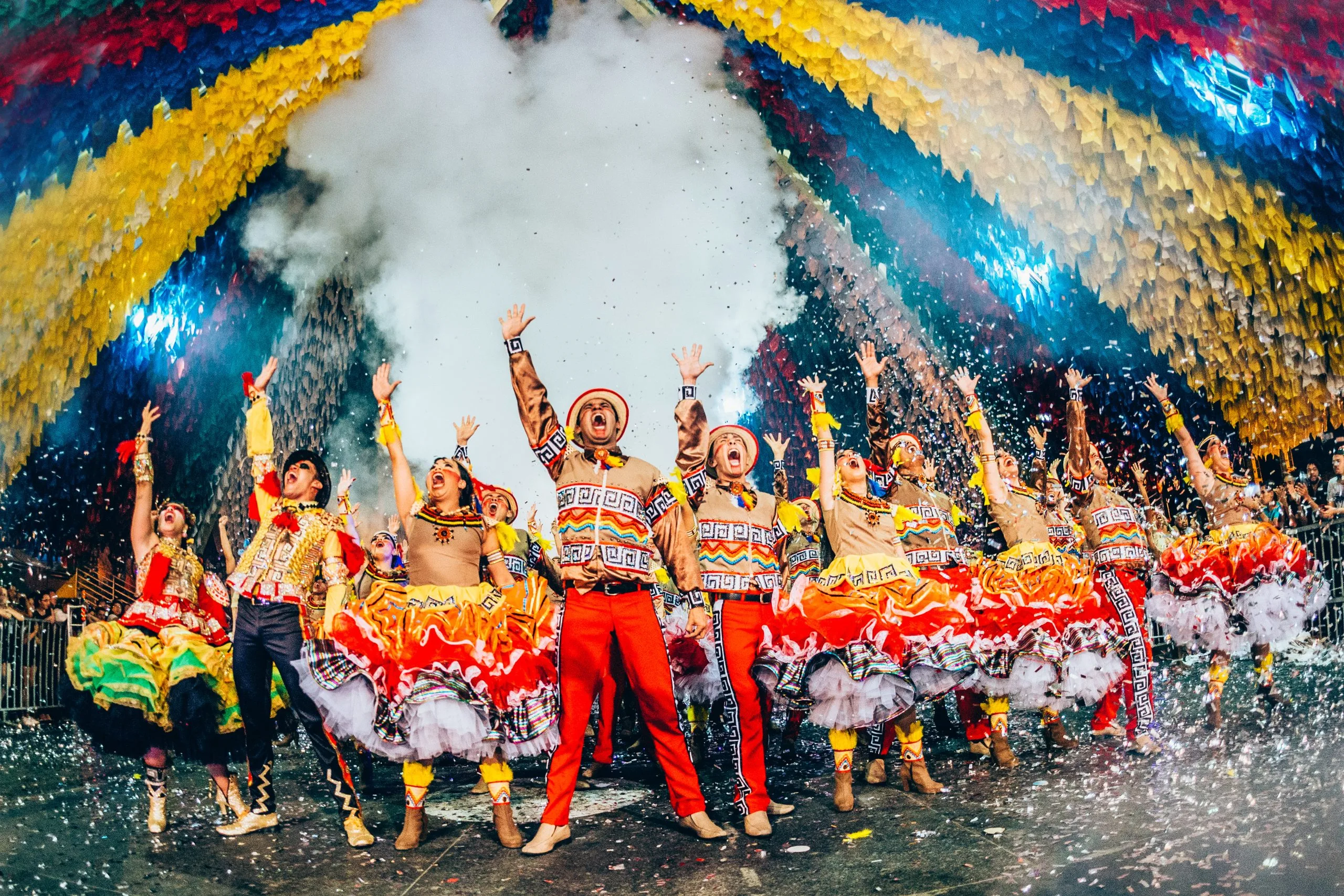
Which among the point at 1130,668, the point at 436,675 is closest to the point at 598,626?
the point at 436,675

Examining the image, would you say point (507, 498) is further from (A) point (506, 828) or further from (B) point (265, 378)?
(A) point (506, 828)

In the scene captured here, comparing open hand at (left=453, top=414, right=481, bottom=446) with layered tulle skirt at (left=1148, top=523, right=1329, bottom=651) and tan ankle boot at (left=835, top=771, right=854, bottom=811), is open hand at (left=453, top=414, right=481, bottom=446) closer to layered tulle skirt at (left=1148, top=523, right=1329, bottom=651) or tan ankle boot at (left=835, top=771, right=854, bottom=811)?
tan ankle boot at (left=835, top=771, right=854, bottom=811)

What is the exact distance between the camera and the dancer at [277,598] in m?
4.26

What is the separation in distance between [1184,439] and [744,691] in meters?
3.74

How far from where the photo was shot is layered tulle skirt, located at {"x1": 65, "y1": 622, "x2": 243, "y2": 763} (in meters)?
4.34

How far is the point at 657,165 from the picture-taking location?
24.0 ft

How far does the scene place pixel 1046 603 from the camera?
5055 mm

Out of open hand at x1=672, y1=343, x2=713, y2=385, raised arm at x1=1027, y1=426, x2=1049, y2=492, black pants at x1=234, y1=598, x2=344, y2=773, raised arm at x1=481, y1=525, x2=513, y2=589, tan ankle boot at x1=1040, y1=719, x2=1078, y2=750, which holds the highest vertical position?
open hand at x1=672, y1=343, x2=713, y2=385

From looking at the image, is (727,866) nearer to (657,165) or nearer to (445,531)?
(445,531)

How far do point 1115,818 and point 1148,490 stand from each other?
482cm

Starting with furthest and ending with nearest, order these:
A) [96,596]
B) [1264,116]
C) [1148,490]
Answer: [1148,490]
[96,596]
[1264,116]

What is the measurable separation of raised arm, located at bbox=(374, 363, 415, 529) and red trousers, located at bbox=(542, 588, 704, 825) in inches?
35.0

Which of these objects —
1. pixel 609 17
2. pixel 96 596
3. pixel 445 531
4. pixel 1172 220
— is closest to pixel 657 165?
pixel 609 17

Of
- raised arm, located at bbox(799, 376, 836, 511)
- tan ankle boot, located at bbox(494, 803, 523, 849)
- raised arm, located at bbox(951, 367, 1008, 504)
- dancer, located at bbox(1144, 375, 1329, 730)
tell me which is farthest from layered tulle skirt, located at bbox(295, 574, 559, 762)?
dancer, located at bbox(1144, 375, 1329, 730)
